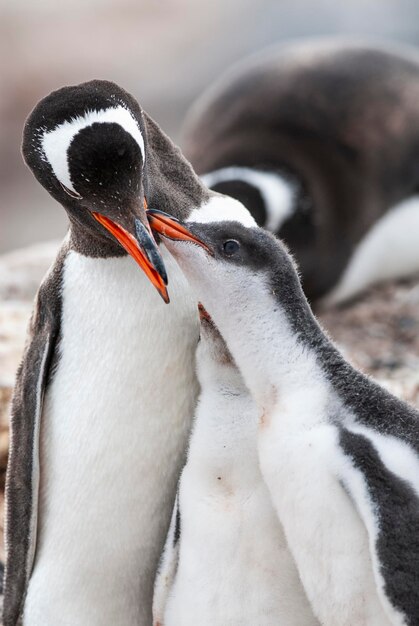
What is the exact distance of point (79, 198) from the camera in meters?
2.46

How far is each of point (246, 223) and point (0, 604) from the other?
1.34 meters

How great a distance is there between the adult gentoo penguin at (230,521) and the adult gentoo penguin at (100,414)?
166mm

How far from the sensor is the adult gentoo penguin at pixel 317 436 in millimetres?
2150

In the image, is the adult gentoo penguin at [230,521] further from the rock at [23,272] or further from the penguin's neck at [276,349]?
the rock at [23,272]

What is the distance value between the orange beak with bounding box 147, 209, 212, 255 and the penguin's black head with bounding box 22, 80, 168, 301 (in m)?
0.03

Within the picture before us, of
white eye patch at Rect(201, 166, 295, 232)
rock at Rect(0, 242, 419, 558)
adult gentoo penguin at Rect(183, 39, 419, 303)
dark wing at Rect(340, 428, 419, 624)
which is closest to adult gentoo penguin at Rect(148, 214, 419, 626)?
dark wing at Rect(340, 428, 419, 624)

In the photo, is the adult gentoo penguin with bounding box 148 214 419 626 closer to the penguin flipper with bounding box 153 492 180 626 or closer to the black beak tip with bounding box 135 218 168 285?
the black beak tip with bounding box 135 218 168 285

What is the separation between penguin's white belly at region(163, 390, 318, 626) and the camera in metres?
2.43

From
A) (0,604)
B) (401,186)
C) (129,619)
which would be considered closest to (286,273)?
(129,619)

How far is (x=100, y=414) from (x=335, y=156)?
11.1 ft

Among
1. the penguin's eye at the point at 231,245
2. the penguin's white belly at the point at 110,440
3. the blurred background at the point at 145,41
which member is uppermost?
the blurred background at the point at 145,41

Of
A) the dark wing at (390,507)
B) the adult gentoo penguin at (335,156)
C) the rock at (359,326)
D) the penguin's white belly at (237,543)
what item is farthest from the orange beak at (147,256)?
the adult gentoo penguin at (335,156)

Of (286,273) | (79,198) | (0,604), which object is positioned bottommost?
(0,604)

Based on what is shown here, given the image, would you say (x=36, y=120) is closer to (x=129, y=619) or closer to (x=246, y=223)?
(x=246, y=223)
